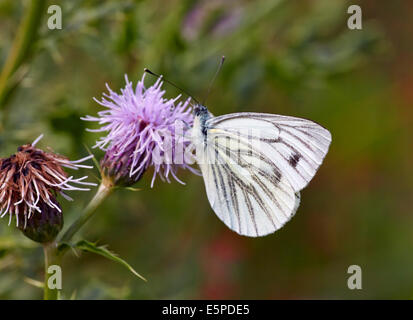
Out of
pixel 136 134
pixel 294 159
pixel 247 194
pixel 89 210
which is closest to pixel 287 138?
pixel 294 159

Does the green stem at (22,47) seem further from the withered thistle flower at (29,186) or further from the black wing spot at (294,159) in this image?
the black wing spot at (294,159)

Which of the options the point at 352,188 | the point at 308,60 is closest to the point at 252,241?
the point at 352,188

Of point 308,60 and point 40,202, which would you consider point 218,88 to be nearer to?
point 308,60

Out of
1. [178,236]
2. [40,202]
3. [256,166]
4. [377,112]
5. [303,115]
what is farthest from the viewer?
[377,112]

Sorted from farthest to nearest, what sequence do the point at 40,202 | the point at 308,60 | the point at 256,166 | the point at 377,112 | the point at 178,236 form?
the point at 377,112
the point at 178,236
the point at 308,60
the point at 256,166
the point at 40,202

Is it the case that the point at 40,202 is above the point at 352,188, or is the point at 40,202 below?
below

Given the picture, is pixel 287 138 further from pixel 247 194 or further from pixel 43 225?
pixel 43 225
